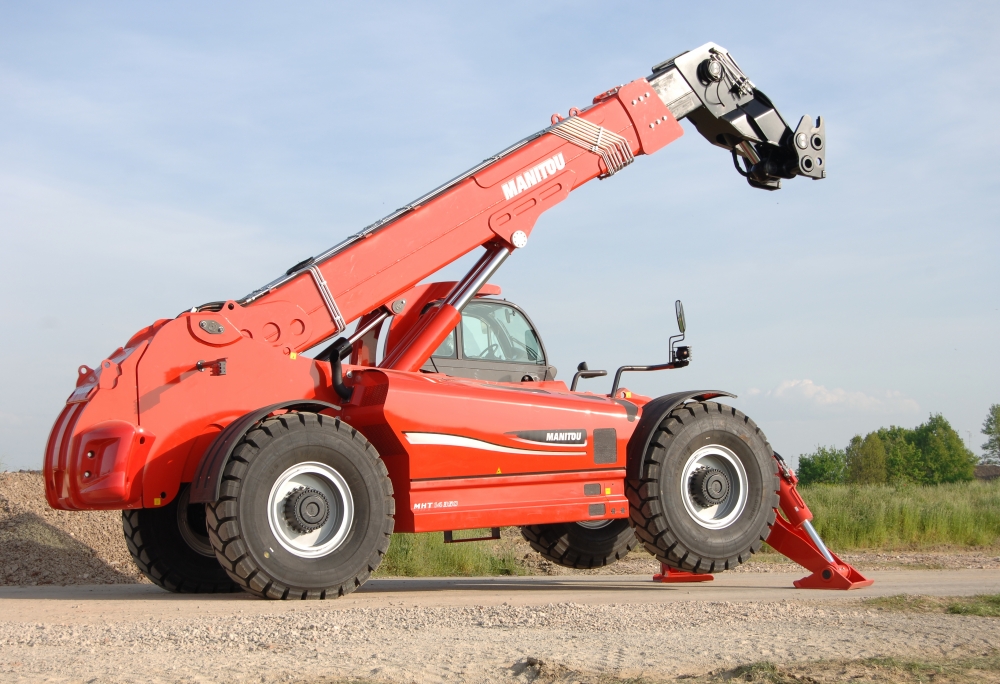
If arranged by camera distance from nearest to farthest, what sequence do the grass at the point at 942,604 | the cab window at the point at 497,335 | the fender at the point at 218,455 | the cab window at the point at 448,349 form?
1. the grass at the point at 942,604
2. the fender at the point at 218,455
3. the cab window at the point at 448,349
4. the cab window at the point at 497,335

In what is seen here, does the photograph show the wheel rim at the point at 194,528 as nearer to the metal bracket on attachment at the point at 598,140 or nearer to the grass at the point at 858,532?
the grass at the point at 858,532

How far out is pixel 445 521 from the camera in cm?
803

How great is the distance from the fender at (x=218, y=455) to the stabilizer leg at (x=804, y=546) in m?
4.59

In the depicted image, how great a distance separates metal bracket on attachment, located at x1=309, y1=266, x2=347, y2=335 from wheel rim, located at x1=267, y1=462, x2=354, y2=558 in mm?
1574

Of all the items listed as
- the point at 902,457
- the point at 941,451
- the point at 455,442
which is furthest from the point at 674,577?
the point at 941,451

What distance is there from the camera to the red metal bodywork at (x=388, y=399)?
292 inches

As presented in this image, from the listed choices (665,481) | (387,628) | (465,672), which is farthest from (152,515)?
(465,672)

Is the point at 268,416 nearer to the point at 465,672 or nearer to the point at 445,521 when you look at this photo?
the point at 445,521

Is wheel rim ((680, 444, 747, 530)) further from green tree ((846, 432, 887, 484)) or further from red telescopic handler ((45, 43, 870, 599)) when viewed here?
green tree ((846, 432, 887, 484))

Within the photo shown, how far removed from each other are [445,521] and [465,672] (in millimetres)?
3543

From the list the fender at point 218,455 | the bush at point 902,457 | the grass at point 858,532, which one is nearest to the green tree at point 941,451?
the bush at point 902,457

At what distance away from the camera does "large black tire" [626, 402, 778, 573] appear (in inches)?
340

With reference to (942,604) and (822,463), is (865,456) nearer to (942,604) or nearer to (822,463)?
(822,463)

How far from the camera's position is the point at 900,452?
4847cm
